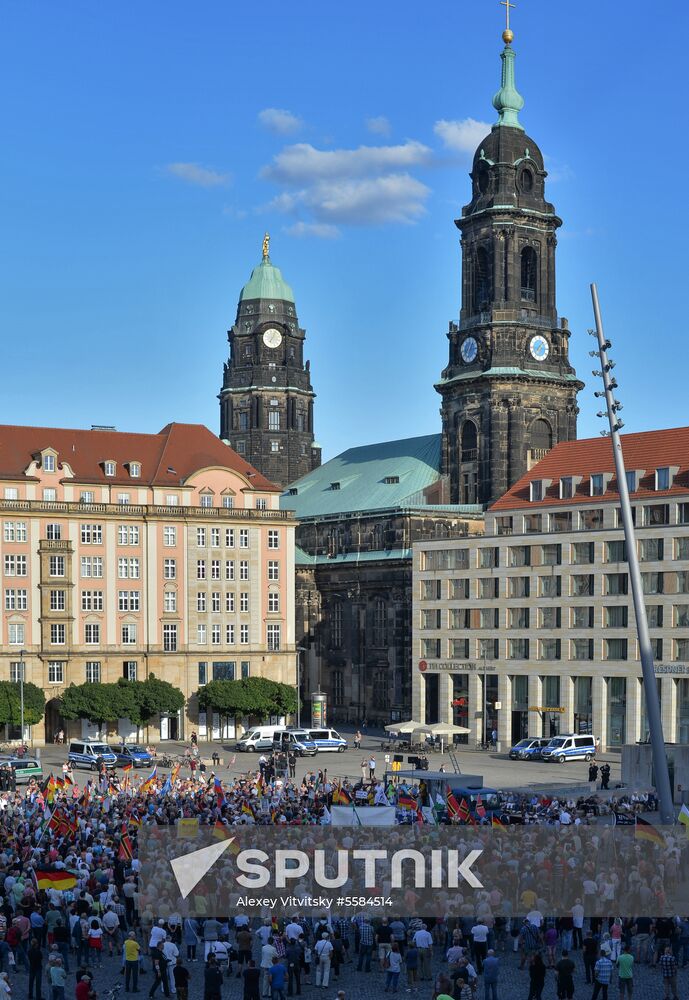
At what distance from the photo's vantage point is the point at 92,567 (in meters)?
103

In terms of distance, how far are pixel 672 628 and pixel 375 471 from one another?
4860 centimetres

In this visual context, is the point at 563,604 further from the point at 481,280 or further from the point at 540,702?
the point at 481,280

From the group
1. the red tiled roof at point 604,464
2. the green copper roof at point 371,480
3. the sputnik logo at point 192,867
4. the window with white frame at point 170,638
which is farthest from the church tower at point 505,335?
the sputnik logo at point 192,867

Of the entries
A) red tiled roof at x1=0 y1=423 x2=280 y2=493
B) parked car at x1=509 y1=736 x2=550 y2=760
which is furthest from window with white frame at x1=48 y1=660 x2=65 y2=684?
parked car at x1=509 y1=736 x2=550 y2=760

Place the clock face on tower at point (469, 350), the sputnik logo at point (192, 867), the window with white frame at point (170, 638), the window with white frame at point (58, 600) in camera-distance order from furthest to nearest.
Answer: the clock face on tower at point (469, 350), the window with white frame at point (170, 638), the window with white frame at point (58, 600), the sputnik logo at point (192, 867)

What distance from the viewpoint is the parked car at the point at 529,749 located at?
287ft

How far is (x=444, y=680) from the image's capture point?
108m

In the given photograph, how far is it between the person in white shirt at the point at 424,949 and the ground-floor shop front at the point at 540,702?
57052 mm

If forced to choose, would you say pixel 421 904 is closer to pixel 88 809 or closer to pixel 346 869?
pixel 346 869

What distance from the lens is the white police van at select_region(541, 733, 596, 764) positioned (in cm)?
8594

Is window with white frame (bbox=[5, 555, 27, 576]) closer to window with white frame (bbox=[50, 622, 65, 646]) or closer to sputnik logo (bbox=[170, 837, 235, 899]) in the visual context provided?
window with white frame (bbox=[50, 622, 65, 646])

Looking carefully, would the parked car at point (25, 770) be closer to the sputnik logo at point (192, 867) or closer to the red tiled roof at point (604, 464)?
the sputnik logo at point (192, 867)

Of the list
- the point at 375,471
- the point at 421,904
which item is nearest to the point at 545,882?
the point at 421,904

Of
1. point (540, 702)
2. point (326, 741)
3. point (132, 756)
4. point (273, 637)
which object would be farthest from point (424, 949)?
point (273, 637)
